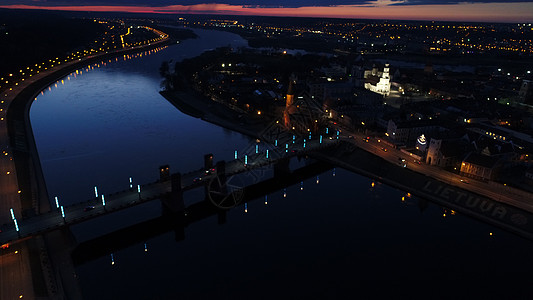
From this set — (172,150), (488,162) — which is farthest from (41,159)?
(488,162)

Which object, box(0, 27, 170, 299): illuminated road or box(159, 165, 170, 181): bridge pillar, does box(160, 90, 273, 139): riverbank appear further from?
box(0, 27, 170, 299): illuminated road

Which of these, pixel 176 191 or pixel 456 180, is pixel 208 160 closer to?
pixel 176 191

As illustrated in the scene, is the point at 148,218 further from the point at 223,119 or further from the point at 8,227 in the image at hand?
the point at 223,119

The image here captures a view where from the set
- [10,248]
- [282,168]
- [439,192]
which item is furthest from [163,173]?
[439,192]

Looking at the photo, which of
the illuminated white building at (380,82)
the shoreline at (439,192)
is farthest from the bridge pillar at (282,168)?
the illuminated white building at (380,82)

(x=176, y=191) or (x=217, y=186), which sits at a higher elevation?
(x=176, y=191)

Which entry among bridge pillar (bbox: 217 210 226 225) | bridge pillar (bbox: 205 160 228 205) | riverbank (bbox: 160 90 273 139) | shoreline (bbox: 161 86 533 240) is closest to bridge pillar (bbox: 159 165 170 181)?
bridge pillar (bbox: 205 160 228 205)
